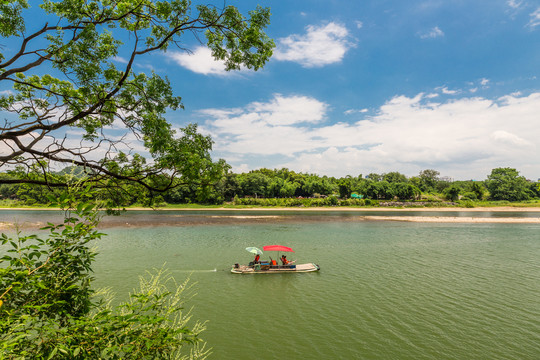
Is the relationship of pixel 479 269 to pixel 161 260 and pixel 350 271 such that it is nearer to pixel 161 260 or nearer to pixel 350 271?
pixel 350 271

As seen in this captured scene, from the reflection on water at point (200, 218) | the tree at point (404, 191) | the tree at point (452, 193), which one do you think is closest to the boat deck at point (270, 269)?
the reflection on water at point (200, 218)

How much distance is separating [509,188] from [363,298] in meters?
152

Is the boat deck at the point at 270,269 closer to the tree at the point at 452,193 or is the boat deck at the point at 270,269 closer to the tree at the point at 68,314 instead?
the tree at the point at 68,314

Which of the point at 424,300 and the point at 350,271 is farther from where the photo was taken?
Answer: the point at 350,271

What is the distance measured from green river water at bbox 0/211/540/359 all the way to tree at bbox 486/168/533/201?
11879 cm

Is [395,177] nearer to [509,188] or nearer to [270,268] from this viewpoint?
[509,188]

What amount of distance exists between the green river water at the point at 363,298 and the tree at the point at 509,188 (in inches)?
4677

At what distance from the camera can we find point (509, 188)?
124 meters

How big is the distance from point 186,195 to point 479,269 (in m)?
104

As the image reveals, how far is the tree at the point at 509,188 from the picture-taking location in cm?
12181

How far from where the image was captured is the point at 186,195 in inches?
4400

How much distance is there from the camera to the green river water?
12805 mm

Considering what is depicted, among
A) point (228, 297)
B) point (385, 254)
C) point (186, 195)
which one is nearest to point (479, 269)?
point (385, 254)

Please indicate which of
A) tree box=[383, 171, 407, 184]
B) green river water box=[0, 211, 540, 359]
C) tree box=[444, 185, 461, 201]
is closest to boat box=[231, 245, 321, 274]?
Answer: green river water box=[0, 211, 540, 359]
